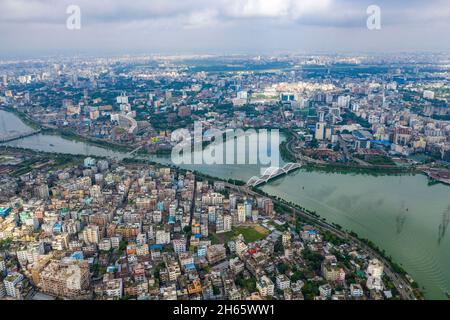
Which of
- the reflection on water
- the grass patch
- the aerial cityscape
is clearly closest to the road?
the aerial cityscape

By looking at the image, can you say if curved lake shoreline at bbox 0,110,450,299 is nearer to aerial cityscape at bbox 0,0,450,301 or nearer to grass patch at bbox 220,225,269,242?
aerial cityscape at bbox 0,0,450,301

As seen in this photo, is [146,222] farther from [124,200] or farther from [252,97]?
[252,97]

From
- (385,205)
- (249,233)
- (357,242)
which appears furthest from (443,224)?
(249,233)

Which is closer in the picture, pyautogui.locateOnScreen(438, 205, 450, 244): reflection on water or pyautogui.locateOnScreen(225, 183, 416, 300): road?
pyautogui.locateOnScreen(225, 183, 416, 300): road

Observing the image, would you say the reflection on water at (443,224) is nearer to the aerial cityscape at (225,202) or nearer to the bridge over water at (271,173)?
the aerial cityscape at (225,202)

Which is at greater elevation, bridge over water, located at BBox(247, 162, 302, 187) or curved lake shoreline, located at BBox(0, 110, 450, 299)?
bridge over water, located at BBox(247, 162, 302, 187)

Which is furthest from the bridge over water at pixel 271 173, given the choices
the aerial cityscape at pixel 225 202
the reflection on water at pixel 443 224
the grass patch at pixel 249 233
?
the reflection on water at pixel 443 224

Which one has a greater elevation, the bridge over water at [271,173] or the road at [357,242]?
the bridge over water at [271,173]
